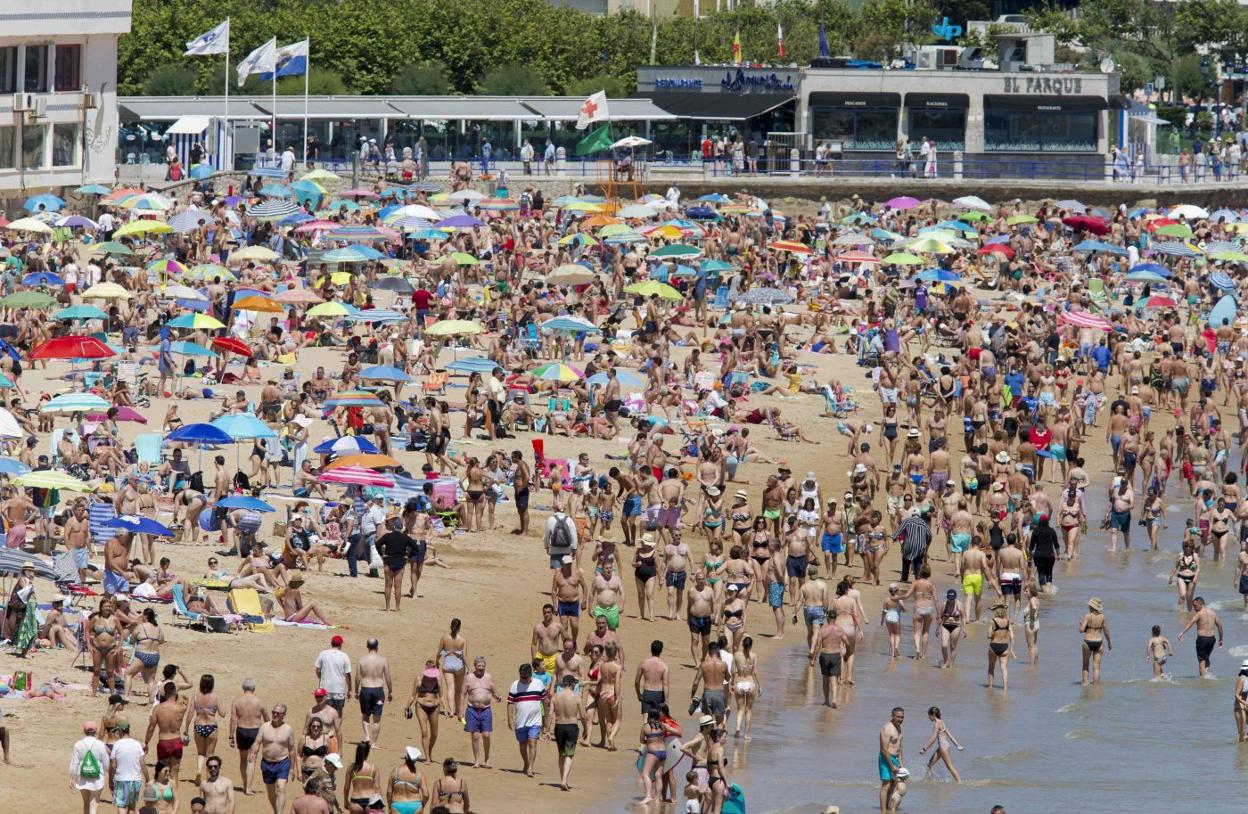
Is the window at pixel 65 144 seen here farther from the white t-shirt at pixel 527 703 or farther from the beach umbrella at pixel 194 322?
the white t-shirt at pixel 527 703

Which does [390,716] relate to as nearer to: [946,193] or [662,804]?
[662,804]

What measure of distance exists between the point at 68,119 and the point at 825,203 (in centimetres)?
1793

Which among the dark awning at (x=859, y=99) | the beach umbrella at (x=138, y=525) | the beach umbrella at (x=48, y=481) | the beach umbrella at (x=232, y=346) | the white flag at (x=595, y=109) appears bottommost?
the beach umbrella at (x=138, y=525)

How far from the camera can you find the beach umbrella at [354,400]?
27.1 m

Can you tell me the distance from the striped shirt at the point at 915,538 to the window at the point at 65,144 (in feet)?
89.8

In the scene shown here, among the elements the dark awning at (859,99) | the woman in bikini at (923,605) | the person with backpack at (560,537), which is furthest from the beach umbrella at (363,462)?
the dark awning at (859,99)

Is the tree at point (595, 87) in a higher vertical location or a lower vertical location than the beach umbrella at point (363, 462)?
higher

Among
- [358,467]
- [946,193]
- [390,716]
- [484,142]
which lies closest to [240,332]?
[358,467]

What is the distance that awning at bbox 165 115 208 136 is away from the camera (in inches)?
1925

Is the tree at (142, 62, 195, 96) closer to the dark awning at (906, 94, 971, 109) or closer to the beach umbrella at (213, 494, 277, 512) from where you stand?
the dark awning at (906, 94, 971, 109)

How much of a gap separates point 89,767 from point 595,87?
1945 inches

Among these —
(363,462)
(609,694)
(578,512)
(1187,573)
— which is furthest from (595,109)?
(609,694)

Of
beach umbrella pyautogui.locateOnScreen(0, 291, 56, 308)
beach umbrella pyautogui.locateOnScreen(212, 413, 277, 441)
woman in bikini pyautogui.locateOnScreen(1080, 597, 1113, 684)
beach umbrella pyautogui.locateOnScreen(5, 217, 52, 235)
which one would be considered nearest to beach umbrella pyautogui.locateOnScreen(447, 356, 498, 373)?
beach umbrella pyautogui.locateOnScreen(212, 413, 277, 441)

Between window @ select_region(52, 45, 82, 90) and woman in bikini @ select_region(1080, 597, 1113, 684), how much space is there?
101 feet
